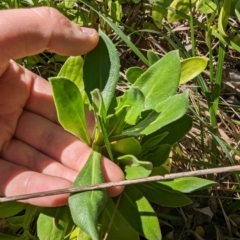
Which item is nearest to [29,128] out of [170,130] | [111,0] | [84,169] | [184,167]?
[84,169]

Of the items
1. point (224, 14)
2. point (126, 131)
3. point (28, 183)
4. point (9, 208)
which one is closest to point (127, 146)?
point (126, 131)

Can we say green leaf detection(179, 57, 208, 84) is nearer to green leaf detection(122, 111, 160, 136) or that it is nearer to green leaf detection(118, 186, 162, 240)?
green leaf detection(122, 111, 160, 136)

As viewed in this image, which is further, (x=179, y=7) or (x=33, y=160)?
(x=179, y=7)

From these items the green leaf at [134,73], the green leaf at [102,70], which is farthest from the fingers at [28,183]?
the green leaf at [134,73]

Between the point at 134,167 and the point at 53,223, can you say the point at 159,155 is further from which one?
the point at 53,223

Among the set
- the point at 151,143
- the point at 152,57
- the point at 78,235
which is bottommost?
the point at 78,235
